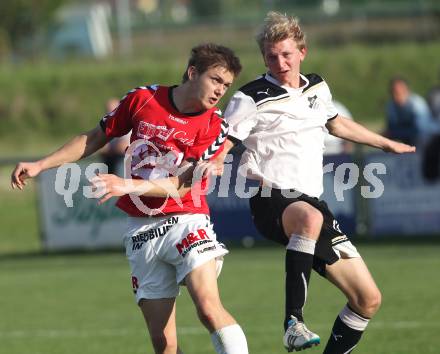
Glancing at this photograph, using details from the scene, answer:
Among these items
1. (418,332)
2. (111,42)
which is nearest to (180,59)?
(111,42)

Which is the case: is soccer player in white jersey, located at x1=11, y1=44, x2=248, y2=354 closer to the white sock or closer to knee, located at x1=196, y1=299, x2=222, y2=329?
knee, located at x1=196, y1=299, x2=222, y2=329

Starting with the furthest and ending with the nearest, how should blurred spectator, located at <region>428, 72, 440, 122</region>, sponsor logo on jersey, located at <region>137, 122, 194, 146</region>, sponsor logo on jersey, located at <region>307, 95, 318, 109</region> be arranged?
1. blurred spectator, located at <region>428, 72, 440, 122</region>
2. sponsor logo on jersey, located at <region>307, 95, 318, 109</region>
3. sponsor logo on jersey, located at <region>137, 122, 194, 146</region>

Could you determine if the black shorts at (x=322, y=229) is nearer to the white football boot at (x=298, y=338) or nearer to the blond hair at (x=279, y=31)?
the white football boot at (x=298, y=338)

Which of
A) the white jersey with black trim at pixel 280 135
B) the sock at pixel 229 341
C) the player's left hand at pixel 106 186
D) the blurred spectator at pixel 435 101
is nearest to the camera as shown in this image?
the player's left hand at pixel 106 186

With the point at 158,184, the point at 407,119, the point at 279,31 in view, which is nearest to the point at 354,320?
the point at 158,184

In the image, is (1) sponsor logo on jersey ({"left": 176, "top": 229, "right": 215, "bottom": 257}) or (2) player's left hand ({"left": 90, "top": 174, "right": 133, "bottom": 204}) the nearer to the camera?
(2) player's left hand ({"left": 90, "top": 174, "right": 133, "bottom": 204})

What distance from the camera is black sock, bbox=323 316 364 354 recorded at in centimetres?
682

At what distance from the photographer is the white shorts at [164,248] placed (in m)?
6.17

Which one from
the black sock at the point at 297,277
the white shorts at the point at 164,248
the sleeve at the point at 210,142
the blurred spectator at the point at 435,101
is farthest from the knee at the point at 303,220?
the blurred spectator at the point at 435,101

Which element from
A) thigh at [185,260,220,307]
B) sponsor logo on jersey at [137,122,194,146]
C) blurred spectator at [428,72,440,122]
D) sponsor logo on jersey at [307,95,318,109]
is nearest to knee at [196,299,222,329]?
thigh at [185,260,220,307]

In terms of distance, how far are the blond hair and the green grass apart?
101 inches

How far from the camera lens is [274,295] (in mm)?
11188

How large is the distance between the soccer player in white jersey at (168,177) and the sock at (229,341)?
2 cm

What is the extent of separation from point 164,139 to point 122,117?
0.32 meters
